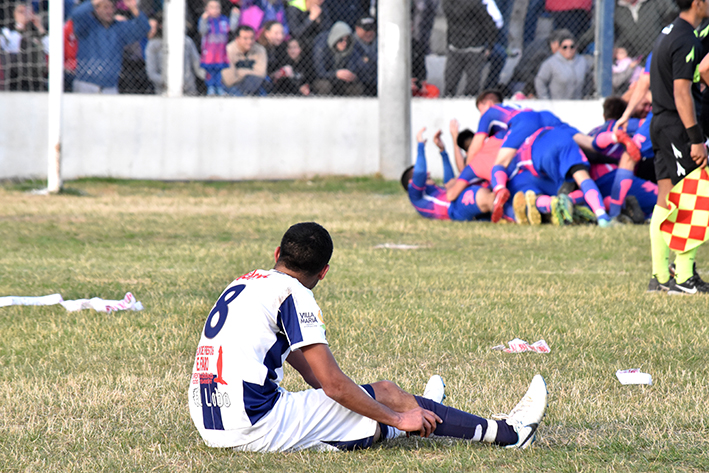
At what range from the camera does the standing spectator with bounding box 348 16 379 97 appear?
57.7ft

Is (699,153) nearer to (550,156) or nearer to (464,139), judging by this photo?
(550,156)

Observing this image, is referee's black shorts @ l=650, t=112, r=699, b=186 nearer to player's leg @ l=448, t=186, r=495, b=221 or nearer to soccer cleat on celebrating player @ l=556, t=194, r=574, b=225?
soccer cleat on celebrating player @ l=556, t=194, r=574, b=225

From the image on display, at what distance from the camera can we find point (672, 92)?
647 cm

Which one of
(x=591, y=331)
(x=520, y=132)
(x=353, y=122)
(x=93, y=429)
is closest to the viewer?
(x=93, y=429)

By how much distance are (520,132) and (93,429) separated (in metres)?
8.27

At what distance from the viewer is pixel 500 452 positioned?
3.36 meters

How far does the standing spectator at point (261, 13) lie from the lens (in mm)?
17141

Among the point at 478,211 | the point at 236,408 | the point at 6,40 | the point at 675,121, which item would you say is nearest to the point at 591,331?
the point at 675,121

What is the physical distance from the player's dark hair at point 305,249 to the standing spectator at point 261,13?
47.6 feet

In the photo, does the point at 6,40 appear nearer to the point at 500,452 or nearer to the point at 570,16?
the point at 570,16

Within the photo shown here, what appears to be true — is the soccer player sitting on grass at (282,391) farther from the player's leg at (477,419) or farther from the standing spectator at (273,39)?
the standing spectator at (273,39)

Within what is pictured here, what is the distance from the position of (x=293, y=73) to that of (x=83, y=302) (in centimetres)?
1205

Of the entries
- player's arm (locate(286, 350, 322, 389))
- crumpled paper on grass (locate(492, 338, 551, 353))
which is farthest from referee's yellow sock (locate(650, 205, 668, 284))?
player's arm (locate(286, 350, 322, 389))

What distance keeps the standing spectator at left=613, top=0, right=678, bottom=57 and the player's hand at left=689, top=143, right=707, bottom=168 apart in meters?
11.7
